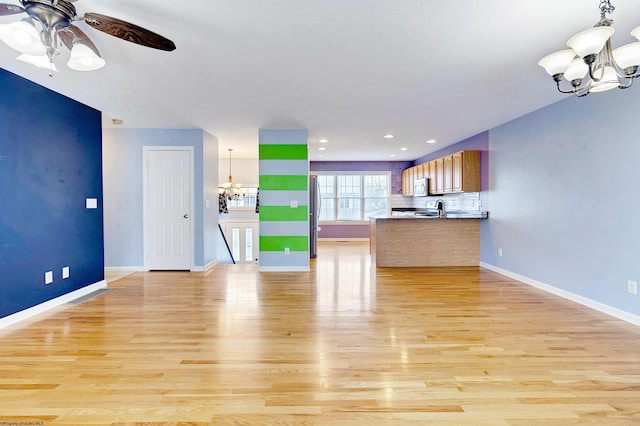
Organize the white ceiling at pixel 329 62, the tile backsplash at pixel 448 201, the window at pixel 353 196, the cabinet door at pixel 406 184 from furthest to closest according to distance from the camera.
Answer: the window at pixel 353 196
the cabinet door at pixel 406 184
the tile backsplash at pixel 448 201
the white ceiling at pixel 329 62

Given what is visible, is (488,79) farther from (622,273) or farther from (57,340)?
(57,340)

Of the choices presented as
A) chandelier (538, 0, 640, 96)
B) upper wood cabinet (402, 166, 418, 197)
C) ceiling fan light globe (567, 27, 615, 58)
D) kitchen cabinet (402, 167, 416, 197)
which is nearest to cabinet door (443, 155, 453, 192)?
upper wood cabinet (402, 166, 418, 197)

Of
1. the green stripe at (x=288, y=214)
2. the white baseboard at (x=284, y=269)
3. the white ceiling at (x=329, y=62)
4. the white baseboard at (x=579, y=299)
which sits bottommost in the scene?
the white baseboard at (x=579, y=299)

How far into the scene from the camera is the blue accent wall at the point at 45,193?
10.1 feet

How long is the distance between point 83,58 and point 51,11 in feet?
0.99

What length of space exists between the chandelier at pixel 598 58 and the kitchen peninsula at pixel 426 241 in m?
3.63

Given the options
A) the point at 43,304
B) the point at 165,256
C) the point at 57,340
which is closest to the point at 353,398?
the point at 57,340

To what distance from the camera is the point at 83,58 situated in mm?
2023

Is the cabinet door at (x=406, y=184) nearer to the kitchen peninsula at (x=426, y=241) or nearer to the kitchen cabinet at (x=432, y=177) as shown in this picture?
the kitchen cabinet at (x=432, y=177)

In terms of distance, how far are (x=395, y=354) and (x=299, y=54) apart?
260 cm

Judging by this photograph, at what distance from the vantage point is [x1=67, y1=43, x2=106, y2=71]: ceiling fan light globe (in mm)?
1988

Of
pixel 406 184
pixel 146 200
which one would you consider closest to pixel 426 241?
pixel 406 184

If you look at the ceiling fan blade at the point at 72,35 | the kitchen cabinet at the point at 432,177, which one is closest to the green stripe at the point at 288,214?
the kitchen cabinet at the point at 432,177

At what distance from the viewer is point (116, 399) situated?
6.03 ft
